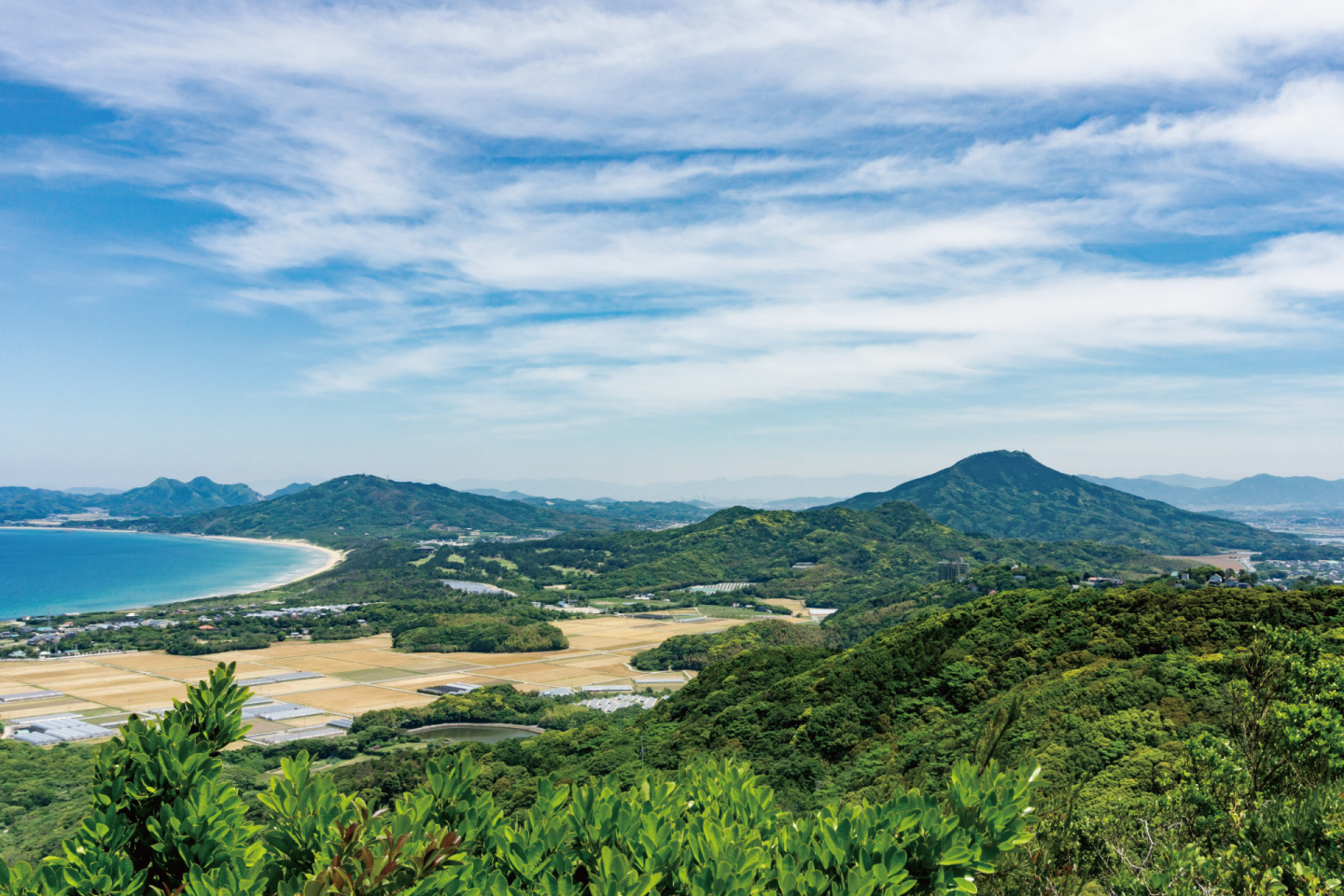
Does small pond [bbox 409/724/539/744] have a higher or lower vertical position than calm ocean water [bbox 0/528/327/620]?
lower

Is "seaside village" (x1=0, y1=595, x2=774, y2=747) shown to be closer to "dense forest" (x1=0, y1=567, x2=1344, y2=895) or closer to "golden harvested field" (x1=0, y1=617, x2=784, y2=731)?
"golden harvested field" (x1=0, y1=617, x2=784, y2=731)

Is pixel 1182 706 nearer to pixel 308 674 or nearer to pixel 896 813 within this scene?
pixel 896 813

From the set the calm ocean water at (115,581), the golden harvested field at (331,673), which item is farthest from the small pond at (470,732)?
the calm ocean water at (115,581)

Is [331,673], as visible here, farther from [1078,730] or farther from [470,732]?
[1078,730]

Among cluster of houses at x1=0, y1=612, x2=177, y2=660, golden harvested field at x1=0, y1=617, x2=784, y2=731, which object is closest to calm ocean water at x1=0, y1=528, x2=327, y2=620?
cluster of houses at x1=0, y1=612, x2=177, y2=660

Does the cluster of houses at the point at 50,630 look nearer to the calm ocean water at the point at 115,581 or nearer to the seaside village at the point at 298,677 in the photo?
the seaside village at the point at 298,677

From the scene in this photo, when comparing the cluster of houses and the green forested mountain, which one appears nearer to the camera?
the green forested mountain
